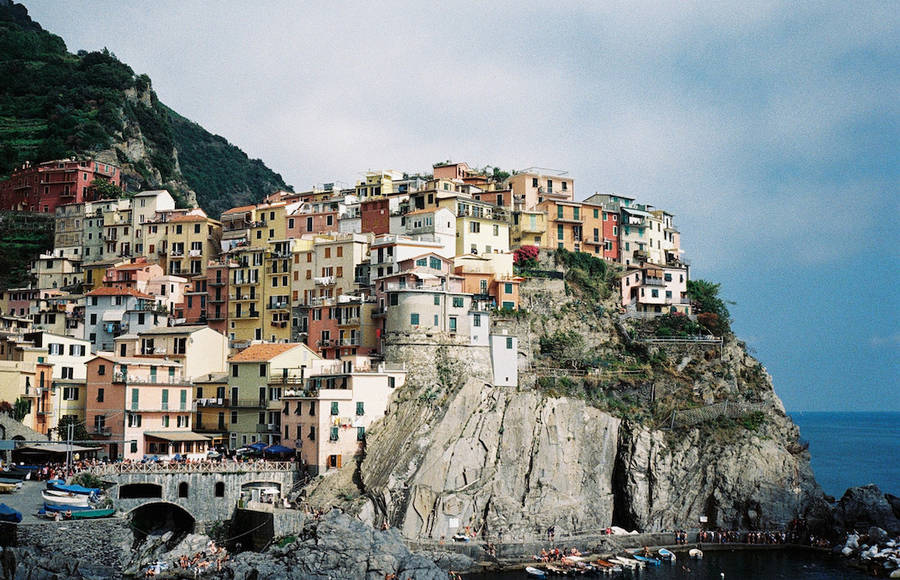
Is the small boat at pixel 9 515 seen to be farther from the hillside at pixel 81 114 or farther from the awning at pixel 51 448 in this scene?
the hillside at pixel 81 114

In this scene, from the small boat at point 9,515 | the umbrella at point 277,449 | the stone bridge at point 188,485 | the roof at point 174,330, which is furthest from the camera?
the roof at point 174,330

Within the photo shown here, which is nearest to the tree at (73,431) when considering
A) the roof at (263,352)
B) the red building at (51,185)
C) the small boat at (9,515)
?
the roof at (263,352)

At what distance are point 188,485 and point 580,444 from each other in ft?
95.0

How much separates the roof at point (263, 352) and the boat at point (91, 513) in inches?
768

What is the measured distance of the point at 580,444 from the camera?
77.4m

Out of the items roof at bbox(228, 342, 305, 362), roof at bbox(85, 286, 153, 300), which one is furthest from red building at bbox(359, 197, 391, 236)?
roof at bbox(85, 286, 153, 300)

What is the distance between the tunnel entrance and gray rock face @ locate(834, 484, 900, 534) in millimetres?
49985

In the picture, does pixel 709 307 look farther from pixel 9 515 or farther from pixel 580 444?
pixel 9 515

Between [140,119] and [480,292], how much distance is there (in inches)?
2899

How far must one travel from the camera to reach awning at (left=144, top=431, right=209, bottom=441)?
74.8m

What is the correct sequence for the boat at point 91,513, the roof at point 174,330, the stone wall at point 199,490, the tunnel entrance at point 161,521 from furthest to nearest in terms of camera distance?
the roof at point 174,330 < the tunnel entrance at point 161,521 < the stone wall at point 199,490 < the boat at point 91,513

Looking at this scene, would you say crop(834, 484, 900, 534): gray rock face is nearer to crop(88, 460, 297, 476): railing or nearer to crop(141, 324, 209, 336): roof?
crop(88, 460, 297, 476): railing

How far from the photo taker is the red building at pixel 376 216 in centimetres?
9375

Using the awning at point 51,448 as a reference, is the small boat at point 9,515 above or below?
below
